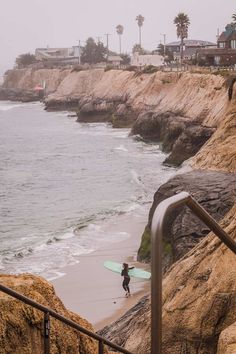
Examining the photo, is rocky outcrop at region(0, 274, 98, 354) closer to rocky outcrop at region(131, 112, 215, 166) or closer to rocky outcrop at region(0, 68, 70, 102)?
rocky outcrop at region(131, 112, 215, 166)

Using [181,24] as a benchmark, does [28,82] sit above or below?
below

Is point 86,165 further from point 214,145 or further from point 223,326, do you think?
point 223,326

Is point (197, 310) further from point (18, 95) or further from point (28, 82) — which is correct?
point (28, 82)

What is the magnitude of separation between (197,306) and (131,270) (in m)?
11.4

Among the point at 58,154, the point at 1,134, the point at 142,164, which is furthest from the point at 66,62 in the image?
the point at 142,164

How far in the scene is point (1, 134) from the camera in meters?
78.8

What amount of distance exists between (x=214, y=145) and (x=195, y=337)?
18157mm

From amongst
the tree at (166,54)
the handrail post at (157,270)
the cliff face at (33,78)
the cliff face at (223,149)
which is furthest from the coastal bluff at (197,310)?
the cliff face at (33,78)

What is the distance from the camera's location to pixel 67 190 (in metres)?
39.1

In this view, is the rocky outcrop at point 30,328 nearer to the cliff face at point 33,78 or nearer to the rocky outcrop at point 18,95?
the cliff face at point 33,78

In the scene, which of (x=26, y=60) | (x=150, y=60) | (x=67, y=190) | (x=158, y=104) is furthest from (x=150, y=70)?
(x=26, y=60)

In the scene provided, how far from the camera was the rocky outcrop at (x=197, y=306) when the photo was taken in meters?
7.72

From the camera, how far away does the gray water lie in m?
24.2

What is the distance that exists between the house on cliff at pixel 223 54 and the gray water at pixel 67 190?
16480 mm
